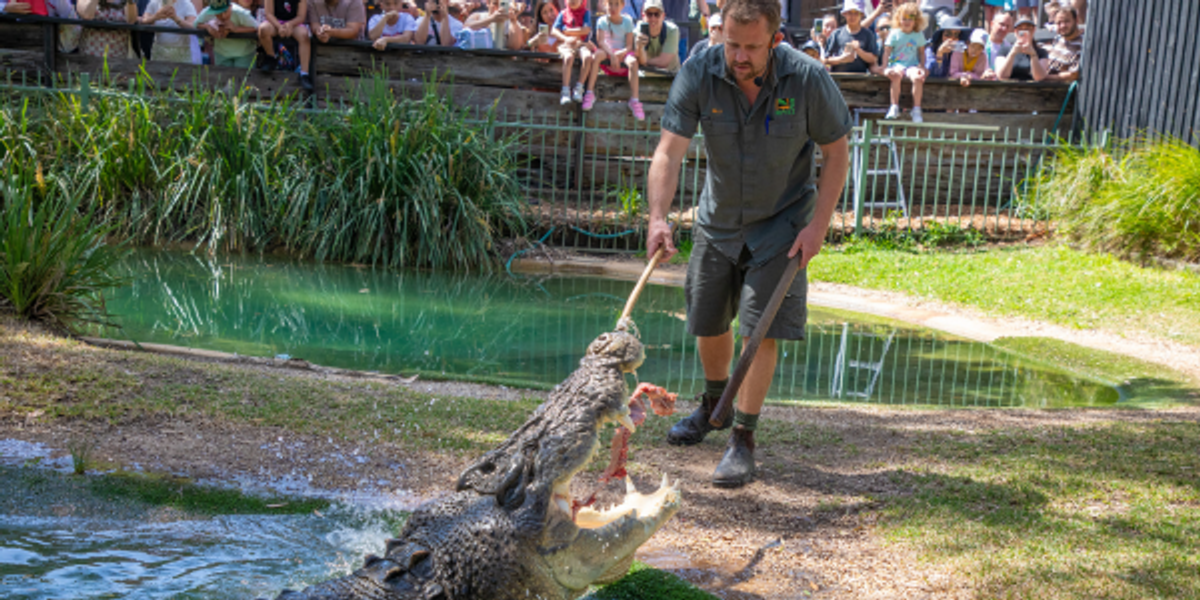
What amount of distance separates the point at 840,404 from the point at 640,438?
1636 millimetres

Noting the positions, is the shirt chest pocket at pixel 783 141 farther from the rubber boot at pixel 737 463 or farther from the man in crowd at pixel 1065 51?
the man in crowd at pixel 1065 51

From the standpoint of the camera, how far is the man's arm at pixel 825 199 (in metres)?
3.75

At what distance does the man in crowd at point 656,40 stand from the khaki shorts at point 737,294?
7.96 meters

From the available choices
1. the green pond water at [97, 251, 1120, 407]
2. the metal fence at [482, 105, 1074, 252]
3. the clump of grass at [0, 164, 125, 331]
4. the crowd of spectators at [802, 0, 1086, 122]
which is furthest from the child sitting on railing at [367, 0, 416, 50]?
the clump of grass at [0, 164, 125, 331]

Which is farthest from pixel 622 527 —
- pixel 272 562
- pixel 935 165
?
pixel 935 165

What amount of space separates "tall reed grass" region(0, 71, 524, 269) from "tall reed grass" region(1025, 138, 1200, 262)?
582 centimetres

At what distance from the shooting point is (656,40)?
11.9 metres

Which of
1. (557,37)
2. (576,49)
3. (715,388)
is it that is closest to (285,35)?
(557,37)

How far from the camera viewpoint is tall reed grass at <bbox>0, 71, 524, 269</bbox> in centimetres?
946

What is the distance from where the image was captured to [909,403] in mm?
5855

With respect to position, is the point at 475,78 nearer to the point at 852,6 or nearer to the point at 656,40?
the point at 656,40

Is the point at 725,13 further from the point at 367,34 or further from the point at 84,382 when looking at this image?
the point at 367,34

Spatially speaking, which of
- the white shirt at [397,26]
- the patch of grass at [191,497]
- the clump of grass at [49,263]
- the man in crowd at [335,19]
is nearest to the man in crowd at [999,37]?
the white shirt at [397,26]

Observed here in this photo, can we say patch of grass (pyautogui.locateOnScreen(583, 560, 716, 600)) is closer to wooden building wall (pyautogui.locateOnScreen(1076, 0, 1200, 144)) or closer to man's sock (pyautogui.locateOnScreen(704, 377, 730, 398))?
man's sock (pyautogui.locateOnScreen(704, 377, 730, 398))
